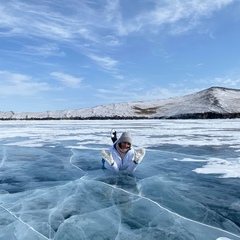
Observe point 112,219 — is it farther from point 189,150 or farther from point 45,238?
point 189,150

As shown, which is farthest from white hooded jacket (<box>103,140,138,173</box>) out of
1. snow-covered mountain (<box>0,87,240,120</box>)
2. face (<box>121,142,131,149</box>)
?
snow-covered mountain (<box>0,87,240,120</box>)

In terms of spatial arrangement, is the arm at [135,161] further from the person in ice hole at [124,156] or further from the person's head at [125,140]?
the person's head at [125,140]

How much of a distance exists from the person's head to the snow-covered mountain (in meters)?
51.9

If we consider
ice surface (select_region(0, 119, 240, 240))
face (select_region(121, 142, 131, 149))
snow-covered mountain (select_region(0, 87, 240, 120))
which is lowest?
ice surface (select_region(0, 119, 240, 240))

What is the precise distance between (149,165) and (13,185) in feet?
12.3

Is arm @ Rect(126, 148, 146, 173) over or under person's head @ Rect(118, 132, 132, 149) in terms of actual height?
under

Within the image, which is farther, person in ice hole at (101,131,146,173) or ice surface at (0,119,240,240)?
person in ice hole at (101,131,146,173)

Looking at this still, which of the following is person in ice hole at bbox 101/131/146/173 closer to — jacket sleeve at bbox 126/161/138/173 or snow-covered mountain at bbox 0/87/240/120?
jacket sleeve at bbox 126/161/138/173

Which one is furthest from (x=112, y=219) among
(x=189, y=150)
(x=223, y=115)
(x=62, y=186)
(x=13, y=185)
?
(x=223, y=115)

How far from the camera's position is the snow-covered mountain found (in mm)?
63000

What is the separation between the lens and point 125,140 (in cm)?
745

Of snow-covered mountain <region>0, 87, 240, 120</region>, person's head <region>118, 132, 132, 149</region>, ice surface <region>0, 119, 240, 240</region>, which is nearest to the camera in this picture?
ice surface <region>0, 119, 240, 240</region>

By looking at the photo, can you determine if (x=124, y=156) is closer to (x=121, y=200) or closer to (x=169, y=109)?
(x=121, y=200)

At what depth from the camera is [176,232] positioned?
3857 mm
